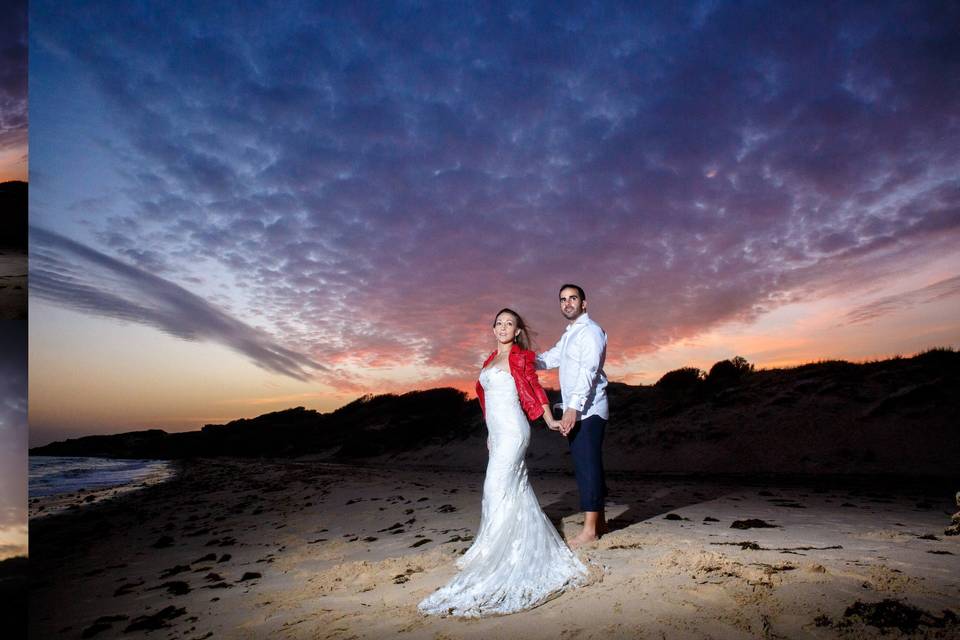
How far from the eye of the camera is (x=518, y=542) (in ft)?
12.3

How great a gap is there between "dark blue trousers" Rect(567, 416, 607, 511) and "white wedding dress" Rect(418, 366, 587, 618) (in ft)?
2.04

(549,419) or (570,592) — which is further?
(549,419)

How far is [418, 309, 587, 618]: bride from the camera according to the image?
3.22 meters

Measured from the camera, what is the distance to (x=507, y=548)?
12.3 ft

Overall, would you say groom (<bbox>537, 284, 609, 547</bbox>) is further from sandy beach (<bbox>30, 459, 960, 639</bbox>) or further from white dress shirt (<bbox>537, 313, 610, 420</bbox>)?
sandy beach (<bbox>30, 459, 960, 639</bbox>)

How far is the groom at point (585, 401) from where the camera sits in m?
4.44

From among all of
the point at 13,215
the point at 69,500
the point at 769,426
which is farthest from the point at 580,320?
the point at 69,500

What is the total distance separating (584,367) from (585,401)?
0.32 metres

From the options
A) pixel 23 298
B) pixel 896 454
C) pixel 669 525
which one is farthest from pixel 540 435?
pixel 23 298

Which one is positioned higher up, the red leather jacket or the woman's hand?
the red leather jacket

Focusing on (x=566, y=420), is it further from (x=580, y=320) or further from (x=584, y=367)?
(x=580, y=320)

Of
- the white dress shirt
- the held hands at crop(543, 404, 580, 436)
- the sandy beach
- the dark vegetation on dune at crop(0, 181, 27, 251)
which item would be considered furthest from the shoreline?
the white dress shirt

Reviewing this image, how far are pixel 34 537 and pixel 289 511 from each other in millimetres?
4453

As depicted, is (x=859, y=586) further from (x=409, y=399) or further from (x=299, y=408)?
(x=299, y=408)
